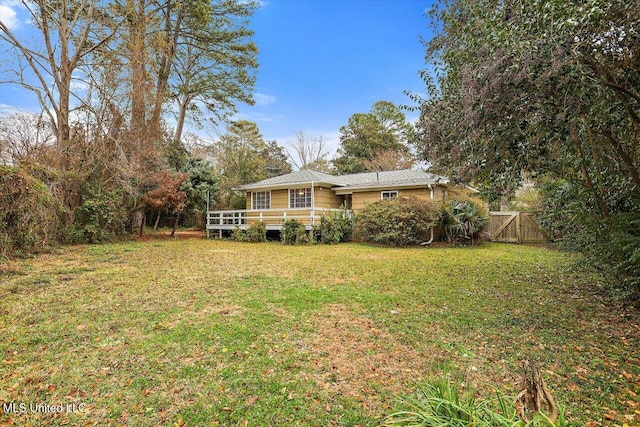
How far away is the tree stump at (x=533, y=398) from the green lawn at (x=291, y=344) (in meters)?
1.14

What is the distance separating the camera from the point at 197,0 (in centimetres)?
1628

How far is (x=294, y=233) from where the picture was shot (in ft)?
45.6

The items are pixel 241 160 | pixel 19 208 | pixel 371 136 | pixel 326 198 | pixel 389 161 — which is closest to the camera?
pixel 19 208

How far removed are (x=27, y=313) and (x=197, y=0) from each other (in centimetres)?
1741

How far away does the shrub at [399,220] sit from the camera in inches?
491

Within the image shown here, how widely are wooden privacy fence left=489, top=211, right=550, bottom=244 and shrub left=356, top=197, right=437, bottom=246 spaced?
12.3 feet

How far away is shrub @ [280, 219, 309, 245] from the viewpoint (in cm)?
1375

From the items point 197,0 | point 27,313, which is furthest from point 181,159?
point 27,313

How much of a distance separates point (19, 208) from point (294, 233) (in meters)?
8.98

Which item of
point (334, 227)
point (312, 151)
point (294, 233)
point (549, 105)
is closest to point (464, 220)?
point (334, 227)

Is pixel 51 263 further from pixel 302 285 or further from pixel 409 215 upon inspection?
pixel 409 215

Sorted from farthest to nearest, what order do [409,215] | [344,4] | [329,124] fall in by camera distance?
[329,124], [409,215], [344,4]

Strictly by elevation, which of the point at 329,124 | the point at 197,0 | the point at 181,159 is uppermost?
the point at 197,0

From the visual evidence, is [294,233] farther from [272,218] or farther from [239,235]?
[239,235]
